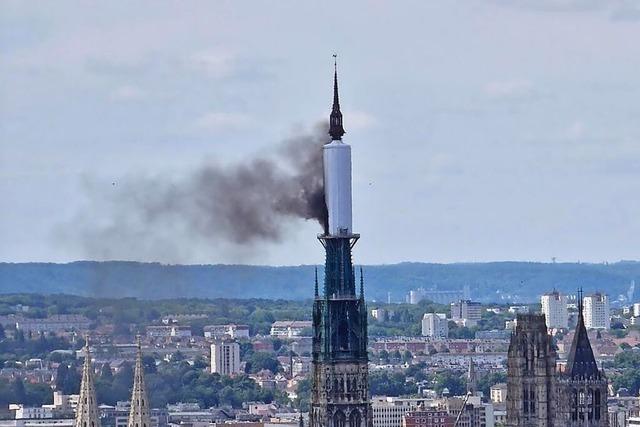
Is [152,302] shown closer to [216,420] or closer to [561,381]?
[561,381]

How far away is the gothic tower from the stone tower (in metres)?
0.42

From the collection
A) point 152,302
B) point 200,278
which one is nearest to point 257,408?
point 200,278

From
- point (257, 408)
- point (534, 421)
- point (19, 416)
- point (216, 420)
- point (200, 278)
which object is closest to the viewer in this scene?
point (534, 421)

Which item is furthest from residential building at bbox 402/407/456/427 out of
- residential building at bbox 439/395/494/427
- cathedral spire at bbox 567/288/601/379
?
cathedral spire at bbox 567/288/601/379

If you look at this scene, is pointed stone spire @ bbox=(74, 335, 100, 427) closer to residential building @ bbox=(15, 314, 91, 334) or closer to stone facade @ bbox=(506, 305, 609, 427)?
stone facade @ bbox=(506, 305, 609, 427)

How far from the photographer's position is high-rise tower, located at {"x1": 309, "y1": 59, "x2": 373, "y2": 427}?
275 ft

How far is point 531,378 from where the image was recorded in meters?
99.3

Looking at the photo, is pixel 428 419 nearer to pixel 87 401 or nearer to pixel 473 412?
pixel 473 412

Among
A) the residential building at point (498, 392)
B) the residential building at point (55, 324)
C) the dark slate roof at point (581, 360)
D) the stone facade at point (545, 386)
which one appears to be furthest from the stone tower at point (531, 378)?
the residential building at point (498, 392)

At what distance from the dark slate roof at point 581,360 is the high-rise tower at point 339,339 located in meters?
17.2

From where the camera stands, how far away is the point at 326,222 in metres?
84.8

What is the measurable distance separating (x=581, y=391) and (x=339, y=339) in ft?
57.8

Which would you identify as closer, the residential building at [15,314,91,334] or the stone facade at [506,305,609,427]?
the stone facade at [506,305,609,427]

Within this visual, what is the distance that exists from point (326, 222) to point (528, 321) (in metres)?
17.9
